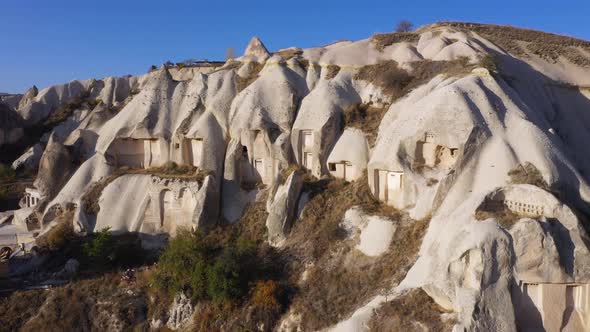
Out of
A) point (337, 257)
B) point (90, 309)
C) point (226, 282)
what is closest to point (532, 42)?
point (337, 257)

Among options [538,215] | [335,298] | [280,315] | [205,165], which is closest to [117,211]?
[205,165]

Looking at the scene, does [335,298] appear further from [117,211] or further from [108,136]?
[108,136]

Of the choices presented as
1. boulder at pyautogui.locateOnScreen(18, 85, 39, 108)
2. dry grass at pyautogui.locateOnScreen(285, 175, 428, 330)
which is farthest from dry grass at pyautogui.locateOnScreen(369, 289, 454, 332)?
boulder at pyautogui.locateOnScreen(18, 85, 39, 108)

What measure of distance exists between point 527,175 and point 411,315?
18.7 feet

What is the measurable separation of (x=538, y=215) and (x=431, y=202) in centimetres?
346

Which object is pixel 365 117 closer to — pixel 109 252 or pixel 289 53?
pixel 289 53

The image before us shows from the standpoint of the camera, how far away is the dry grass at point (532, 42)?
79.0 feet

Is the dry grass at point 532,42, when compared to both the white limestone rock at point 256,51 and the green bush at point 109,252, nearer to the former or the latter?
the white limestone rock at point 256,51

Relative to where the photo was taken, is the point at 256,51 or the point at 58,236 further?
the point at 256,51

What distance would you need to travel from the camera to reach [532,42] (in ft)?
82.1

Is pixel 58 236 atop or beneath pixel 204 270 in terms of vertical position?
atop

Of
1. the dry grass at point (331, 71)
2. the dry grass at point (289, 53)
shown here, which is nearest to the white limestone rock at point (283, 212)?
the dry grass at point (331, 71)

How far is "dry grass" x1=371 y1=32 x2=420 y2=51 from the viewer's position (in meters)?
24.7

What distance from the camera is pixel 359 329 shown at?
1268 cm
